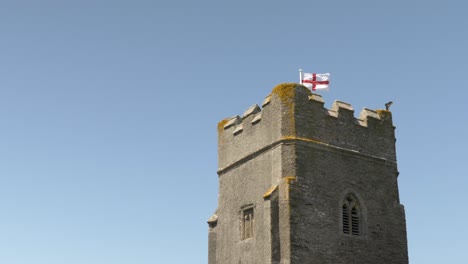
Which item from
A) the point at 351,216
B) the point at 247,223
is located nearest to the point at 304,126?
the point at 351,216

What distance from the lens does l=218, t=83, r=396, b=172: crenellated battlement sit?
930 inches

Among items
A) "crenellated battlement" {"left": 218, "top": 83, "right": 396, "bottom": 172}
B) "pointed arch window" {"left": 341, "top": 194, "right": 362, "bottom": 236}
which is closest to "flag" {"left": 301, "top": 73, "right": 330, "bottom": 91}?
"crenellated battlement" {"left": 218, "top": 83, "right": 396, "bottom": 172}

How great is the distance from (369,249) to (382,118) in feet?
16.8

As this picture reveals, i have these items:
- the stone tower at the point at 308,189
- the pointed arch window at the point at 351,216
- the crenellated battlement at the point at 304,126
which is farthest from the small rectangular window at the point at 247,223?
the pointed arch window at the point at 351,216

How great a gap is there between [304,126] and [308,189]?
2.22 metres

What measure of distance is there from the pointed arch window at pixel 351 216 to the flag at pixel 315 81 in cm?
439

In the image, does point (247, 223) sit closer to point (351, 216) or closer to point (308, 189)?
point (308, 189)

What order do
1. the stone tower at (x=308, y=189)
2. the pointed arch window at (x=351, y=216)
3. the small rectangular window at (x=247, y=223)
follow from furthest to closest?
the small rectangular window at (x=247, y=223), the pointed arch window at (x=351, y=216), the stone tower at (x=308, y=189)

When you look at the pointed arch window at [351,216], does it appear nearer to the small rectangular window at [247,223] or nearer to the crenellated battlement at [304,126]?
the crenellated battlement at [304,126]

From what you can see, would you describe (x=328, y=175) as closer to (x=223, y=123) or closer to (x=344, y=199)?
(x=344, y=199)

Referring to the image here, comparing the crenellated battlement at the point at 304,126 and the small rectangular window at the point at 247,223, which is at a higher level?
the crenellated battlement at the point at 304,126

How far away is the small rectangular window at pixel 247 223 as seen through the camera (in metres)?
23.9

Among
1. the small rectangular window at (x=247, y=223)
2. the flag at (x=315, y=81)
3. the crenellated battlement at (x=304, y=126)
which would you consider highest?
the flag at (x=315, y=81)

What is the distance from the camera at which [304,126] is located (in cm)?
2364
